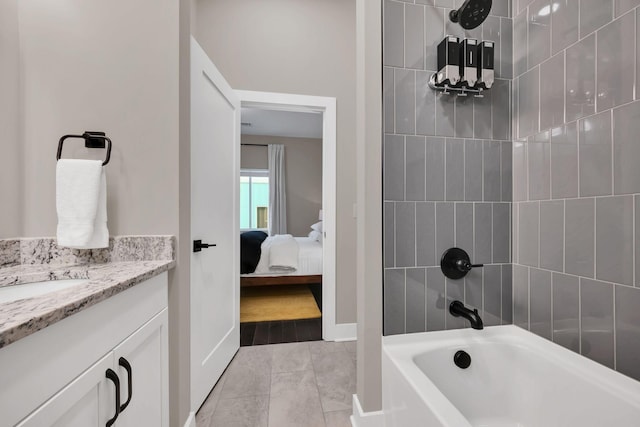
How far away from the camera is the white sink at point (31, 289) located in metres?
0.84

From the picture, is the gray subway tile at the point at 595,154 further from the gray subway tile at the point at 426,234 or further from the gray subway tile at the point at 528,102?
the gray subway tile at the point at 426,234

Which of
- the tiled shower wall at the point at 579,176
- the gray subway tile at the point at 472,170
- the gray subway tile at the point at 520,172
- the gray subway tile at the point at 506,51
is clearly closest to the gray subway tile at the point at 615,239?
the tiled shower wall at the point at 579,176

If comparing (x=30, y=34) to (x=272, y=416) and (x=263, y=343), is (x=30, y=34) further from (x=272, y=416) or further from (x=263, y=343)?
(x=263, y=343)

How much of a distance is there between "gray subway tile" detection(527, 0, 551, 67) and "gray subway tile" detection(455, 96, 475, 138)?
12.3 inches

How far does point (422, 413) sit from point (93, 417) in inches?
39.0

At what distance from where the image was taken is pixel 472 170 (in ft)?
4.51

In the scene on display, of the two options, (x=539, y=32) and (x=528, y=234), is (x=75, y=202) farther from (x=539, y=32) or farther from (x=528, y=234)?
(x=539, y=32)

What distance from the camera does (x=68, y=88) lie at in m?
1.08

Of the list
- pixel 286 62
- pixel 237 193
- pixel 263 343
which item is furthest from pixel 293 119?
pixel 263 343

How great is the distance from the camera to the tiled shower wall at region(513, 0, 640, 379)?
3.07ft

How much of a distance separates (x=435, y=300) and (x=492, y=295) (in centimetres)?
34

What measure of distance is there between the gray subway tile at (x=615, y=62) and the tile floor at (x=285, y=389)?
1.86 meters

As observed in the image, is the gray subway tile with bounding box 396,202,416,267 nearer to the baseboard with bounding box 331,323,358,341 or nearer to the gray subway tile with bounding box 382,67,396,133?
the gray subway tile with bounding box 382,67,396,133

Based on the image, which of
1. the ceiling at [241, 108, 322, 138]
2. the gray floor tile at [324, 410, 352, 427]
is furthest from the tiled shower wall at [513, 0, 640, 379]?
the ceiling at [241, 108, 322, 138]
